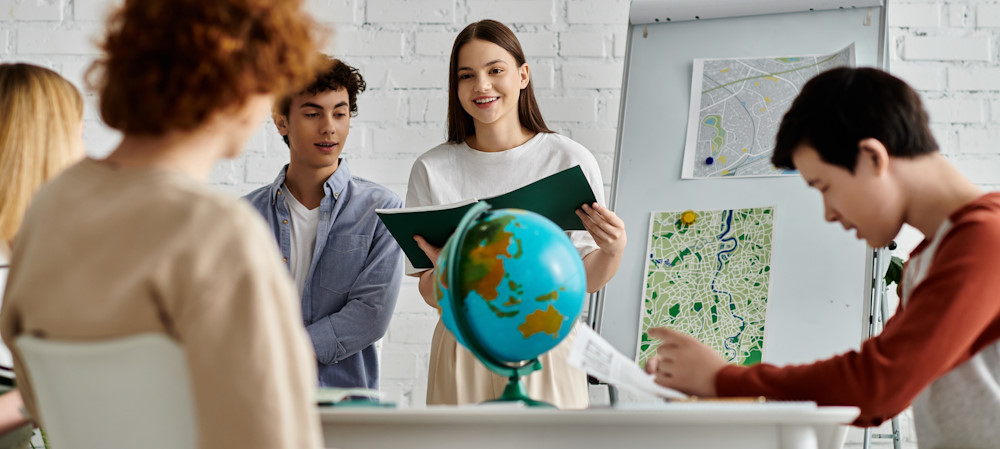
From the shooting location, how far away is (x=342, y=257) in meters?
2.20

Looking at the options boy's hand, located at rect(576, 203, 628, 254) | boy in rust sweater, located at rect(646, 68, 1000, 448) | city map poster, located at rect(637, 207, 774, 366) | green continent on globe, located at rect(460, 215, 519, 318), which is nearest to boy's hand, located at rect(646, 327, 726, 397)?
boy in rust sweater, located at rect(646, 68, 1000, 448)

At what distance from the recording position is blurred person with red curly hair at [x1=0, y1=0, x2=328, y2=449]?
747 millimetres

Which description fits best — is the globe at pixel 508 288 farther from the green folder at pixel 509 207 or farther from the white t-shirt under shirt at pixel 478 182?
the white t-shirt under shirt at pixel 478 182

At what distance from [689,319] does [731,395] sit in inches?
42.4

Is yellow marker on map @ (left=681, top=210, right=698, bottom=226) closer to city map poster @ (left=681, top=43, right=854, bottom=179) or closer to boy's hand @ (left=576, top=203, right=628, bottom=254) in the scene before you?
city map poster @ (left=681, top=43, right=854, bottom=179)

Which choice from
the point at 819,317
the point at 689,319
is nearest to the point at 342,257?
the point at 689,319

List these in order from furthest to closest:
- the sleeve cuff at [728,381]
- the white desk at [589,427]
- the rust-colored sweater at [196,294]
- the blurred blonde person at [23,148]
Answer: the blurred blonde person at [23,148]
the sleeve cuff at [728,381]
the white desk at [589,427]
the rust-colored sweater at [196,294]

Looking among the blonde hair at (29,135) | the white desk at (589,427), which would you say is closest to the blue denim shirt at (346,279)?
the blonde hair at (29,135)

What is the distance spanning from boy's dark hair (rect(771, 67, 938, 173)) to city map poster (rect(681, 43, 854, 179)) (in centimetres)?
105

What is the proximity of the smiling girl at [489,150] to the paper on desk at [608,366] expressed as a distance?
753 mm

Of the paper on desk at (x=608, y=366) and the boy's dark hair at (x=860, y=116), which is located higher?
the boy's dark hair at (x=860, y=116)

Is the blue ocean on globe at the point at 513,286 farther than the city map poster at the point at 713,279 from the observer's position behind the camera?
No

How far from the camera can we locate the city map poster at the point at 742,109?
2.37 m

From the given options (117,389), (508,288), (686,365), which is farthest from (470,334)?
(117,389)
